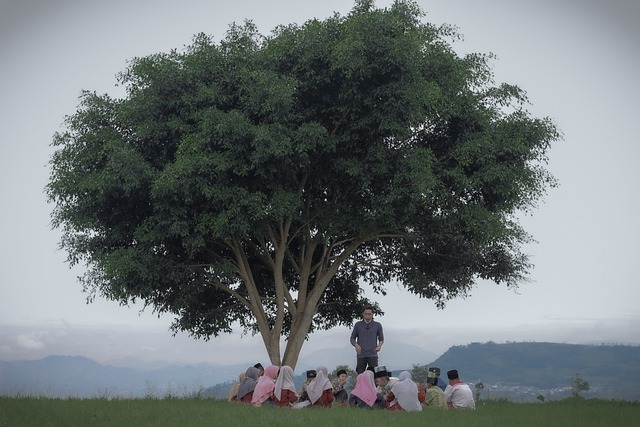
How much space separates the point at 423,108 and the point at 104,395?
13.2m

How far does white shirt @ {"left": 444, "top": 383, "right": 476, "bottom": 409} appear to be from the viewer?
2150 centimetres

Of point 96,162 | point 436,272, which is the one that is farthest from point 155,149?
point 436,272

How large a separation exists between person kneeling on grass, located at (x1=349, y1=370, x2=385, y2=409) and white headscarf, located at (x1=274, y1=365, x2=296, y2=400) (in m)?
1.61

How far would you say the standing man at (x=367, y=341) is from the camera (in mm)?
24203

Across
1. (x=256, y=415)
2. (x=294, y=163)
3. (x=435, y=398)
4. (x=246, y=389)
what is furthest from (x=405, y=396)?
(x=294, y=163)

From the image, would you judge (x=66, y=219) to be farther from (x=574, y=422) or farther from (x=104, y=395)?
(x=574, y=422)

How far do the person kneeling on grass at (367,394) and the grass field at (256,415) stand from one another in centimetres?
104

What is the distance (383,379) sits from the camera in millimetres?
21953

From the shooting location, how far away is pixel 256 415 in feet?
62.2

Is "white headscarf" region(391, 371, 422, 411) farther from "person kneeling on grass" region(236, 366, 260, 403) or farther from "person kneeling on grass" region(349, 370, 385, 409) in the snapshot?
"person kneeling on grass" region(236, 366, 260, 403)

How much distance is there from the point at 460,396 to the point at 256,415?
553 cm

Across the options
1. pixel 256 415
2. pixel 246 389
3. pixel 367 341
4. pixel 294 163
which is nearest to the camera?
pixel 256 415

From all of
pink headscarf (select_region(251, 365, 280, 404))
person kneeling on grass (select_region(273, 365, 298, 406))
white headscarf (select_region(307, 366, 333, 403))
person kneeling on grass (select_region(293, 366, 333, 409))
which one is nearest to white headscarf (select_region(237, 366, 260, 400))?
pink headscarf (select_region(251, 365, 280, 404))

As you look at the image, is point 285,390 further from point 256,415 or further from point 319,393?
point 256,415
